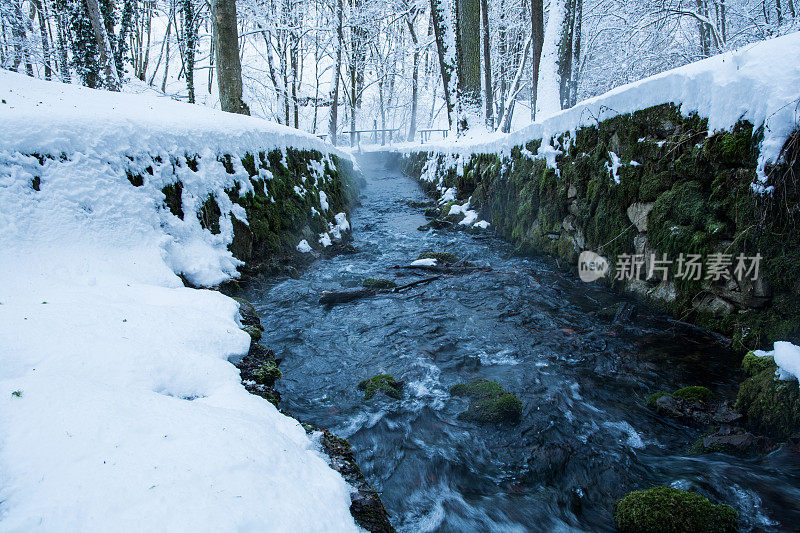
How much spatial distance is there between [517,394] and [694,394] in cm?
123

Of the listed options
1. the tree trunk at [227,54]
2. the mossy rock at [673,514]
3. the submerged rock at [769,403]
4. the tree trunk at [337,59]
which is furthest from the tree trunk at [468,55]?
the mossy rock at [673,514]

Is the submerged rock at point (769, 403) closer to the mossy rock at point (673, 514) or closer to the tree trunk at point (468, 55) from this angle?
the mossy rock at point (673, 514)

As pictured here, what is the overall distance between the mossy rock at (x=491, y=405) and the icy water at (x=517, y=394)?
7 cm

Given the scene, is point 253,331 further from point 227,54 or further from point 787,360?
point 227,54

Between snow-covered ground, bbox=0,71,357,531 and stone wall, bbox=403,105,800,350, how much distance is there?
3.26 metres

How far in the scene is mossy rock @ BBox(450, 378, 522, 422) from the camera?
2.79 metres

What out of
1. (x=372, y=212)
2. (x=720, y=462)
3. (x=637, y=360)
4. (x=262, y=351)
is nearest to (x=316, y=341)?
(x=262, y=351)

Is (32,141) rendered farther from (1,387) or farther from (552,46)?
(552,46)

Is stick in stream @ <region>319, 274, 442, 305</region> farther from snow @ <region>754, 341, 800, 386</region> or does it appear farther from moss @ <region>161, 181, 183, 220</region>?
snow @ <region>754, 341, 800, 386</region>

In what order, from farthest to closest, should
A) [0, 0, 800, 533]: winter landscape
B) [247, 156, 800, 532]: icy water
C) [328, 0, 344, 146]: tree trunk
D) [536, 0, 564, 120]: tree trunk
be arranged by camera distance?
1. [328, 0, 344, 146]: tree trunk
2. [536, 0, 564, 120]: tree trunk
3. [247, 156, 800, 532]: icy water
4. [0, 0, 800, 533]: winter landscape

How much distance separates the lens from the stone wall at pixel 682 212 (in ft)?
9.04

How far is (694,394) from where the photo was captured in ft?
9.21

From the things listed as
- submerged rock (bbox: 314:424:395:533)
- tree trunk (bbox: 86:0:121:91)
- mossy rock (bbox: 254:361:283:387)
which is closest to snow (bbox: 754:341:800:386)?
submerged rock (bbox: 314:424:395:533)

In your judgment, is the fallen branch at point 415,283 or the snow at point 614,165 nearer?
the snow at point 614,165
